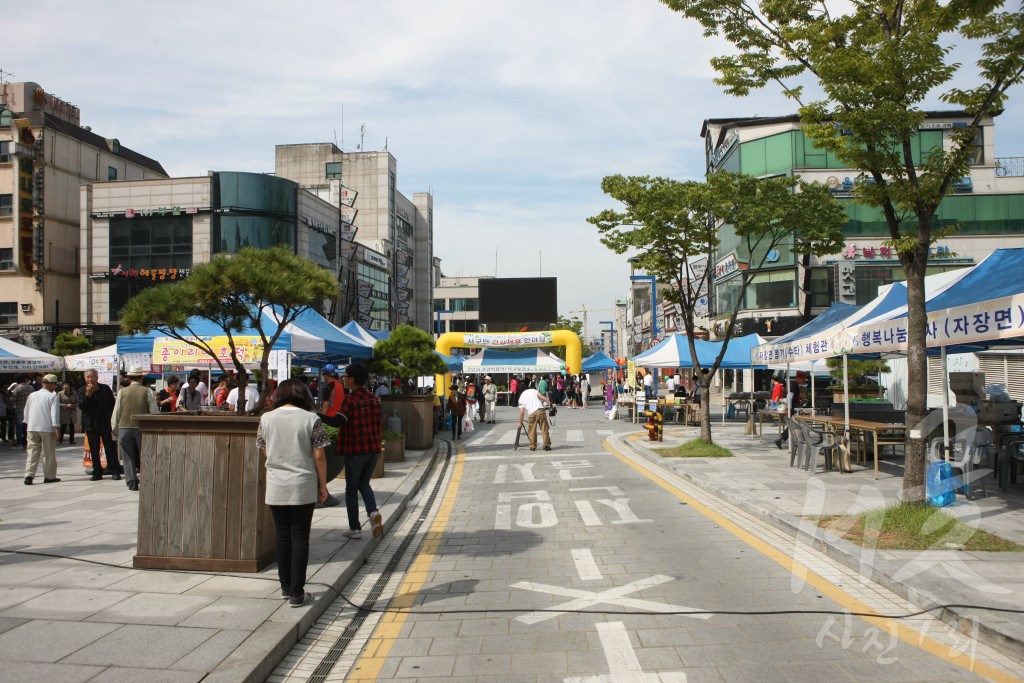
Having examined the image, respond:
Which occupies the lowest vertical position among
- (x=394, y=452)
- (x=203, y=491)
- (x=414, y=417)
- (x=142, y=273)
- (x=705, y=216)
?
(x=394, y=452)

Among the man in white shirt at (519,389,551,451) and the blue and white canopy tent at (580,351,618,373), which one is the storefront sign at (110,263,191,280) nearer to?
the blue and white canopy tent at (580,351,618,373)

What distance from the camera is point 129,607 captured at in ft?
18.4

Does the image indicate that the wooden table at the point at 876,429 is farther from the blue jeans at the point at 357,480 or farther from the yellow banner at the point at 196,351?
the yellow banner at the point at 196,351

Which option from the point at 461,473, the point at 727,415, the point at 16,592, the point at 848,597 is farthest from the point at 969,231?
the point at 16,592

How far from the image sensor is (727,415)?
31.5m

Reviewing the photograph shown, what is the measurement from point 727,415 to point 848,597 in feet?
85.7

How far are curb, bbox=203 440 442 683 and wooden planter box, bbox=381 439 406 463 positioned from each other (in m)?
7.38

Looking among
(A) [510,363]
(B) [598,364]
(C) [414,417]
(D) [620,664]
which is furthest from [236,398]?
(B) [598,364]

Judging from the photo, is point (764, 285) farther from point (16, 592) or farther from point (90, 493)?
point (16, 592)

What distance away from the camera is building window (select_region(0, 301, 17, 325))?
152 ft

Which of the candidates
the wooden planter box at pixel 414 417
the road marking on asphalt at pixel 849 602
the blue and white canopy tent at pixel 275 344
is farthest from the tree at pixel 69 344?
the road marking on asphalt at pixel 849 602

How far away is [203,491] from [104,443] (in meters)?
7.69

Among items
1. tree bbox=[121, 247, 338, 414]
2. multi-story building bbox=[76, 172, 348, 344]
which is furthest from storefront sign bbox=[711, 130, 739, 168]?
tree bbox=[121, 247, 338, 414]

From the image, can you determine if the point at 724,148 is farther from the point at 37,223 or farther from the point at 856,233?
the point at 37,223
